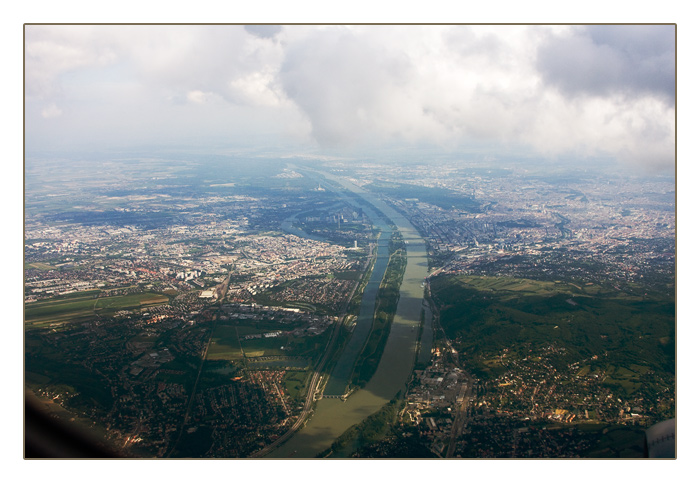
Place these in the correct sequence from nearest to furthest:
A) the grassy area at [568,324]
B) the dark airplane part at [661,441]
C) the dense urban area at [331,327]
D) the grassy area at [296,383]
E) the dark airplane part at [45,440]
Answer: the dark airplane part at [45,440] < the dark airplane part at [661,441] < the dense urban area at [331,327] < the grassy area at [296,383] < the grassy area at [568,324]

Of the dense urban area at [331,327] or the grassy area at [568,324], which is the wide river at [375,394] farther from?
the grassy area at [568,324]

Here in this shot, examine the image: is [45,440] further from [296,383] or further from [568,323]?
[568,323]

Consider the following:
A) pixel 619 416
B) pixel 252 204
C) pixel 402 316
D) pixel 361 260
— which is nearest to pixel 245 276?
pixel 361 260

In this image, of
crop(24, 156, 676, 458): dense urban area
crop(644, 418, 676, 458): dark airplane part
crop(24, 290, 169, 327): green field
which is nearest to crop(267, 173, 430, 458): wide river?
crop(24, 156, 676, 458): dense urban area

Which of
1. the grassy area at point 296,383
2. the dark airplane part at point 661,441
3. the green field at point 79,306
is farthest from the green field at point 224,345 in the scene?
the dark airplane part at point 661,441

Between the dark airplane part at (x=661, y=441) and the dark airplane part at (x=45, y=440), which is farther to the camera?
the dark airplane part at (x=661, y=441)

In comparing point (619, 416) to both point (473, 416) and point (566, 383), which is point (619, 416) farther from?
point (473, 416)

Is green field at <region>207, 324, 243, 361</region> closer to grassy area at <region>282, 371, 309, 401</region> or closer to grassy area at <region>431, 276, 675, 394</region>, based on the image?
grassy area at <region>282, 371, 309, 401</region>
